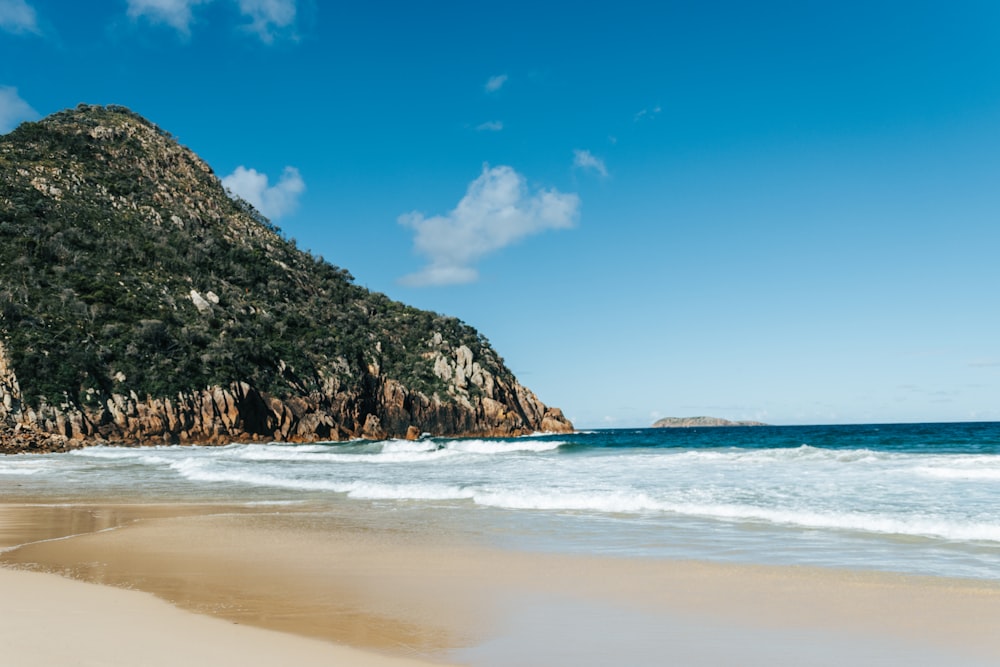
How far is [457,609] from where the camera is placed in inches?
254

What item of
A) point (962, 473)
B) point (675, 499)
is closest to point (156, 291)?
point (675, 499)

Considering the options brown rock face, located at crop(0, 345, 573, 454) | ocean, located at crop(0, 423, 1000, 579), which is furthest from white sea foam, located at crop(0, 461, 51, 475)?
brown rock face, located at crop(0, 345, 573, 454)

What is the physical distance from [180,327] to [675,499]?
183ft

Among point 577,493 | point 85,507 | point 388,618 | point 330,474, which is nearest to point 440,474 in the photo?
point 330,474

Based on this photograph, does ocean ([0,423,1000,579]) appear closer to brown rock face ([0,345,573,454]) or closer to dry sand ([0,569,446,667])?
dry sand ([0,569,446,667])

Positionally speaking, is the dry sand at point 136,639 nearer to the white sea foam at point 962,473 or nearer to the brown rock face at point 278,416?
the white sea foam at point 962,473

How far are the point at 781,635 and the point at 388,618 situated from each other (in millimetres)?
3250

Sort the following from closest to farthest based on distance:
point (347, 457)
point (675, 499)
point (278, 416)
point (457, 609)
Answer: point (457, 609) → point (675, 499) → point (347, 457) → point (278, 416)

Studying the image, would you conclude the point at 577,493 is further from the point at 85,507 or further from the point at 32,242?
the point at 32,242

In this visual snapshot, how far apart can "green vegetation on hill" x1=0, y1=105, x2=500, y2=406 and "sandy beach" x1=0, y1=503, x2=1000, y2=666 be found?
47.8 meters

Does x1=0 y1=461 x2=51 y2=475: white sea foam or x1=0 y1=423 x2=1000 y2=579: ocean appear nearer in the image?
x1=0 y1=423 x2=1000 y2=579: ocean

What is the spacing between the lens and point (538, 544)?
9.99m

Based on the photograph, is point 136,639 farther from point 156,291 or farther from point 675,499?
point 156,291

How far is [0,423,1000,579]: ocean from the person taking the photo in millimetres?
9539
